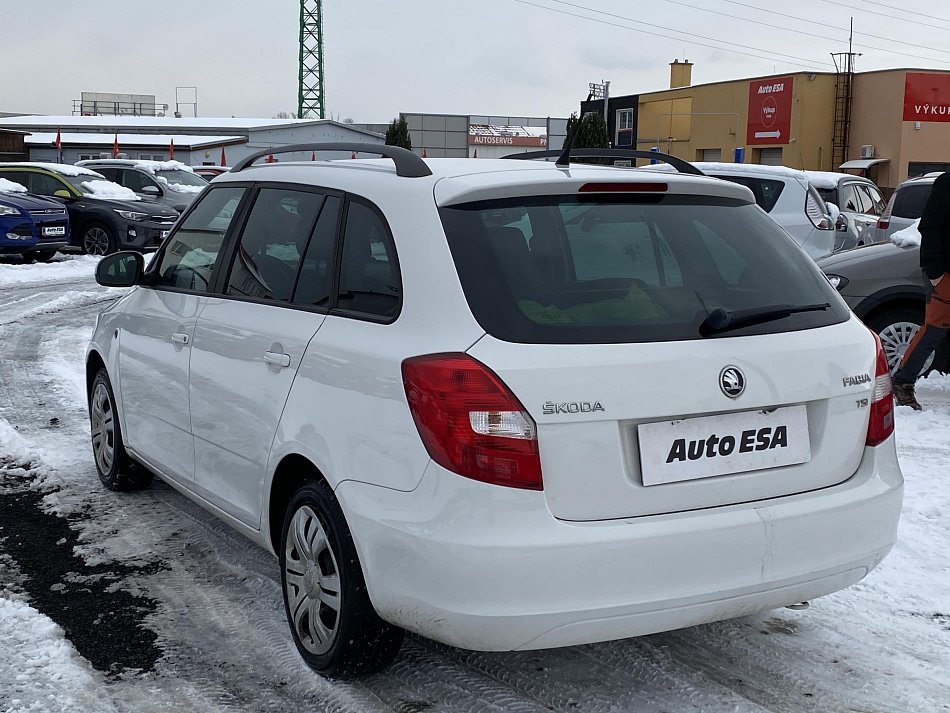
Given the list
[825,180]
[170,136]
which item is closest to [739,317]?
[825,180]

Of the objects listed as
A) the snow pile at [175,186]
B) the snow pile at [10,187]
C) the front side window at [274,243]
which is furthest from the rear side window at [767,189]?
the snow pile at [175,186]

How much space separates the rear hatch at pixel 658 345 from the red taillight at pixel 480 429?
0.04 meters

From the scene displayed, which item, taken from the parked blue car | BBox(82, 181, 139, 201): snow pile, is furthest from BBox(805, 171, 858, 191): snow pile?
BBox(82, 181, 139, 201): snow pile

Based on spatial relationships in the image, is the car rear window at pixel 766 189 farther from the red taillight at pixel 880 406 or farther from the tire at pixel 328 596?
the tire at pixel 328 596

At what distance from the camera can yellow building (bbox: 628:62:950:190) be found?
42.3 meters

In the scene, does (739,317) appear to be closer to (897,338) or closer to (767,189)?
(897,338)

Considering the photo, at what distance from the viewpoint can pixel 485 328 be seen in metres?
2.97

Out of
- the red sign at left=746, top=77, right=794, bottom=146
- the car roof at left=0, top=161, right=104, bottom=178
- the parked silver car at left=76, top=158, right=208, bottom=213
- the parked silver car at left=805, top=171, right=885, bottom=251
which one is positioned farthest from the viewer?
the red sign at left=746, top=77, right=794, bottom=146

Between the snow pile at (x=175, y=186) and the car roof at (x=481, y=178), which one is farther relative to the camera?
the snow pile at (x=175, y=186)

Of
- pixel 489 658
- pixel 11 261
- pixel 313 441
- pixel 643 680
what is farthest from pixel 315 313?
pixel 11 261

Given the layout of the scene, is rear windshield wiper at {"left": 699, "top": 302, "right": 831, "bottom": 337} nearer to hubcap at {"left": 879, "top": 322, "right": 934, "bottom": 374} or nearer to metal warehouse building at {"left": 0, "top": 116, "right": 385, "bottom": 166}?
hubcap at {"left": 879, "top": 322, "right": 934, "bottom": 374}

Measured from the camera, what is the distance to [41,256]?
784 inches

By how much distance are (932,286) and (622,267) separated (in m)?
4.96

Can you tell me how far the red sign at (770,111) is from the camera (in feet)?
150
